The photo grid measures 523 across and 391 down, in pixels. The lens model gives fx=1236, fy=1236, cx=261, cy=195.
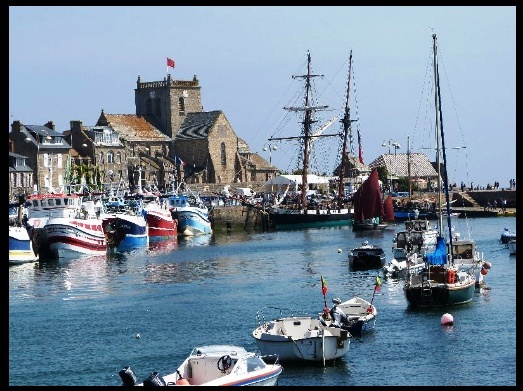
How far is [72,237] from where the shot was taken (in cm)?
9050

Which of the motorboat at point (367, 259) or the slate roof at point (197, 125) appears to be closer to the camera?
the motorboat at point (367, 259)

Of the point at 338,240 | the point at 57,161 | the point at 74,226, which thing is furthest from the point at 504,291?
the point at 57,161

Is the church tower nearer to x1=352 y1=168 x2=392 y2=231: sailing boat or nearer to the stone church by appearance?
the stone church

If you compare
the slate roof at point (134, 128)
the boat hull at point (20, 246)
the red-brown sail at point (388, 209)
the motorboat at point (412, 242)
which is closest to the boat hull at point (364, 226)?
the red-brown sail at point (388, 209)

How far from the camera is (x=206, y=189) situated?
515 ft

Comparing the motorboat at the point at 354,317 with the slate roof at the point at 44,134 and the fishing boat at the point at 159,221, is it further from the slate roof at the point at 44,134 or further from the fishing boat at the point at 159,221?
the slate roof at the point at 44,134

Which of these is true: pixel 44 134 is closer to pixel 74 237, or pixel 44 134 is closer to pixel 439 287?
pixel 74 237

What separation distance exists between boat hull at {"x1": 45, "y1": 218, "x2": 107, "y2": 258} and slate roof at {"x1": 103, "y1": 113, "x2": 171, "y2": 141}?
65742 millimetres

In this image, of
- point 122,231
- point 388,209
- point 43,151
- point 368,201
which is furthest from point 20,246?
point 388,209

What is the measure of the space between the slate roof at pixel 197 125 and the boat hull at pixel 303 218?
31.2 metres

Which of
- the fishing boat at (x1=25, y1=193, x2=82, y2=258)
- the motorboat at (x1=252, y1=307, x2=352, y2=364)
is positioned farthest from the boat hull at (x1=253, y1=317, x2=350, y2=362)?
the fishing boat at (x1=25, y1=193, x2=82, y2=258)

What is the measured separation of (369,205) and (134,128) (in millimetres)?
54486

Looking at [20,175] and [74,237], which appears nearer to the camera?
[74,237]

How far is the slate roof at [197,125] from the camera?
166m
